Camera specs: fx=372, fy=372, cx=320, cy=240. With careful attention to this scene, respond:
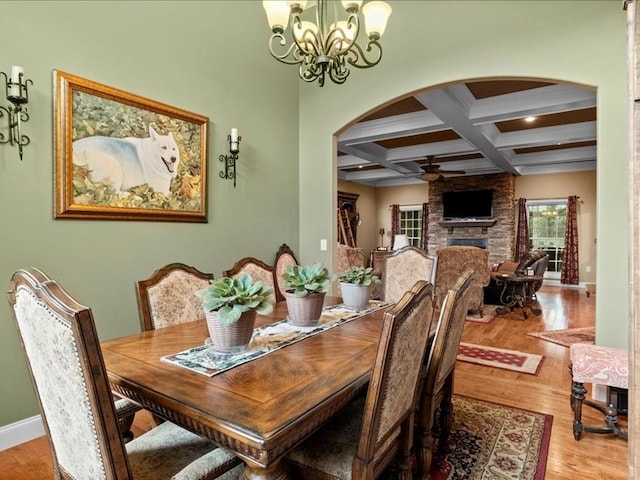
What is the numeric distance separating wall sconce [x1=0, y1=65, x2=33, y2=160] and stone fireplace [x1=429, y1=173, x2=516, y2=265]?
872 cm

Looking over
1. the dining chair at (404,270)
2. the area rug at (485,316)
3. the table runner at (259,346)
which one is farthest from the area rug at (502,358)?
the table runner at (259,346)

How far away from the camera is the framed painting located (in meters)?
2.30

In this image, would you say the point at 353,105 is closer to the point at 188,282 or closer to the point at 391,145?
the point at 188,282

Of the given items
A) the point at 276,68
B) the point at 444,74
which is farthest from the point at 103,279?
the point at 444,74

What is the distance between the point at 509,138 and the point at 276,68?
4647mm

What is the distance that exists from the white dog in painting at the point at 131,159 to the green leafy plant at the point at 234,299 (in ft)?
5.21

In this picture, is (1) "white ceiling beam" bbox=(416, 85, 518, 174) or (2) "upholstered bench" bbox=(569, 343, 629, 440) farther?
(1) "white ceiling beam" bbox=(416, 85, 518, 174)

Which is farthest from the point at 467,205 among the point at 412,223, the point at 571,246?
the point at 571,246

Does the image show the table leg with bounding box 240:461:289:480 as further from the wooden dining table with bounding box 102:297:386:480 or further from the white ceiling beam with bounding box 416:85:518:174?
the white ceiling beam with bounding box 416:85:518:174

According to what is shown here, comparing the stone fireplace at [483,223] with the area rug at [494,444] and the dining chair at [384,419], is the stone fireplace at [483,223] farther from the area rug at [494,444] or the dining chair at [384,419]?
the dining chair at [384,419]

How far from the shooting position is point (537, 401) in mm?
2746

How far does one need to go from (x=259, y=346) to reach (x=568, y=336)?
443 centimetres

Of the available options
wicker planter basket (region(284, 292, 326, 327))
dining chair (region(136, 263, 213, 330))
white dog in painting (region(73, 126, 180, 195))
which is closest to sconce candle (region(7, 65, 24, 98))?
white dog in painting (region(73, 126, 180, 195))

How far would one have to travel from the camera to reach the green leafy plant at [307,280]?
183cm
